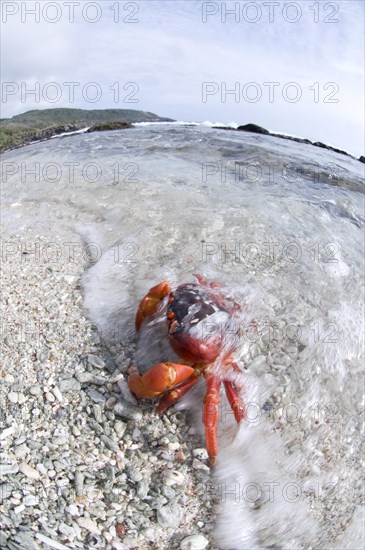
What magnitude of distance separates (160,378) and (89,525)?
1.17 meters

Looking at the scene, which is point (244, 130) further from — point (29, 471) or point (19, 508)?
point (19, 508)

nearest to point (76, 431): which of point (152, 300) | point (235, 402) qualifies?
point (235, 402)

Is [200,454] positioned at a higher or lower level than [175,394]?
lower

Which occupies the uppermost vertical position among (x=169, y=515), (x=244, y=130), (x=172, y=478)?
(x=244, y=130)

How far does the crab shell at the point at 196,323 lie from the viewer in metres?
4.06

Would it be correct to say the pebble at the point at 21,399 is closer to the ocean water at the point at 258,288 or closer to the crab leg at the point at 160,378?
the crab leg at the point at 160,378

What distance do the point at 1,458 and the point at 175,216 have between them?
5724mm

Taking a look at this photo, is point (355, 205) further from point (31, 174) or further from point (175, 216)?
point (31, 174)

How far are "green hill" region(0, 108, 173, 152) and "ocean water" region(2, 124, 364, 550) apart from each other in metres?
9.50

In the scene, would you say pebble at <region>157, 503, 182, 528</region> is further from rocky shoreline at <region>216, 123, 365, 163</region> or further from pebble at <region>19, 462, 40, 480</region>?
rocky shoreline at <region>216, 123, 365, 163</region>

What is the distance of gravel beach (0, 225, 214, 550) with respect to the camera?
312 centimetres

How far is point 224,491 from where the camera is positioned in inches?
145

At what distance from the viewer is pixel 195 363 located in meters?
4.13

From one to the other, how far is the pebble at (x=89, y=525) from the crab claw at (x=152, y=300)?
215 centimetres
